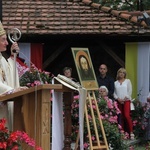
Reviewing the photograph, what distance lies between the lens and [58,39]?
13.7 meters

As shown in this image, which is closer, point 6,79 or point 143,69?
point 6,79

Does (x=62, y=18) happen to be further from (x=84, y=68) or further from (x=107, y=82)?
(x=84, y=68)

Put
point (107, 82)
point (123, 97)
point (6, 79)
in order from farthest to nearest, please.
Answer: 1. point (123, 97)
2. point (107, 82)
3. point (6, 79)

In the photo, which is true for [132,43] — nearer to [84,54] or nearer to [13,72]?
[84,54]

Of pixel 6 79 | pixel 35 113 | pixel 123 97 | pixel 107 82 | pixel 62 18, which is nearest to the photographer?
pixel 35 113

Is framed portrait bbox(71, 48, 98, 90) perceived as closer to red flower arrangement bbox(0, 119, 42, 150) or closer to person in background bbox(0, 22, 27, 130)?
person in background bbox(0, 22, 27, 130)

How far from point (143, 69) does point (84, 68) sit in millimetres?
5617

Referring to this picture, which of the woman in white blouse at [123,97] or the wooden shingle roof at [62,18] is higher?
the wooden shingle roof at [62,18]

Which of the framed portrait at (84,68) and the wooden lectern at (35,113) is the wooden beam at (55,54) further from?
the wooden lectern at (35,113)

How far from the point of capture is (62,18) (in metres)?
13.9

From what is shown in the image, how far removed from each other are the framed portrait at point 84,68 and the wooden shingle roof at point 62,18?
5.09 meters

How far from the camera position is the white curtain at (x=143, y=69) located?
43.6ft

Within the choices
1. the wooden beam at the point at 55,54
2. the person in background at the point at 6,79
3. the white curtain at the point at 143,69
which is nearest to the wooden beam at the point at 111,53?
the white curtain at the point at 143,69

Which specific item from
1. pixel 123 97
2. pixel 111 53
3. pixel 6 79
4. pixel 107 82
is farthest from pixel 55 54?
pixel 6 79
